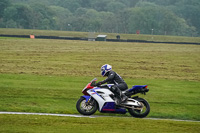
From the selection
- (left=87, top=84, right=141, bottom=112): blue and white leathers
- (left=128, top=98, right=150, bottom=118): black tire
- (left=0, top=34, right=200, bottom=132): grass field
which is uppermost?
(left=87, top=84, right=141, bottom=112): blue and white leathers

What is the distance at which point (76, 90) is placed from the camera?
2158 centimetres

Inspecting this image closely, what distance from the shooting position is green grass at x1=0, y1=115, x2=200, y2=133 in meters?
12.0

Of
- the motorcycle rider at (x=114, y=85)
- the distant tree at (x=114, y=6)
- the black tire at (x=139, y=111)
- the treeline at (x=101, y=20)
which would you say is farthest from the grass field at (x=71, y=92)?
the distant tree at (x=114, y=6)

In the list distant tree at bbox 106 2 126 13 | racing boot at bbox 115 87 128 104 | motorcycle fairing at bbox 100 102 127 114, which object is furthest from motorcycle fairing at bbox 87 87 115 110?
distant tree at bbox 106 2 126 13

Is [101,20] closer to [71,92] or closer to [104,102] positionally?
[71,92]

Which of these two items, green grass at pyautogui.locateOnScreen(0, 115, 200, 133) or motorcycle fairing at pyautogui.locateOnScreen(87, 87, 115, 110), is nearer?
green grass at pyautogui.locateOnScreen(0, 115, 200, 133)

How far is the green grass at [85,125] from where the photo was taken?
12.0m

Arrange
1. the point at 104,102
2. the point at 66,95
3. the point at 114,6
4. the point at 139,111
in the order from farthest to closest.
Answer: the point at 114,6 → the point at 66,95 → the point at 139,111 → the point at 104,102

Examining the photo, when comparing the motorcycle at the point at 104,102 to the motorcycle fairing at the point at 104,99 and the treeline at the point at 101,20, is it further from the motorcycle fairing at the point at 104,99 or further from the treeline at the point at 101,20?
the treeline at the point at 101,20

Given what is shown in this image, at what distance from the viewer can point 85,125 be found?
12.8 m

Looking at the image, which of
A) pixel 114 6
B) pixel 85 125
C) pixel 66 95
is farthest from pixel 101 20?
pixel 85 125

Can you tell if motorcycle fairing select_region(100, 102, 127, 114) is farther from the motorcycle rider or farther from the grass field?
the grass field

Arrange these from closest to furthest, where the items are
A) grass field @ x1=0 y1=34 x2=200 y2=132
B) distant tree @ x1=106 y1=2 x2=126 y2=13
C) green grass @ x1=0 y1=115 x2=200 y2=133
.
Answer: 1. green grass @ x1=0 y1=115 x2=200 y2=133
2. grass field @ x1=0 y1=34 x2=200 y2=132
3. distant tree @ x1=106 y1=2 x2=126 y2=13

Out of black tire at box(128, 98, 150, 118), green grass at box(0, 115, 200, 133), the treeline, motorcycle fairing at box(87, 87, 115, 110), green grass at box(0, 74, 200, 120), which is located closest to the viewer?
green grass at box(0, 115, 200, 133)
